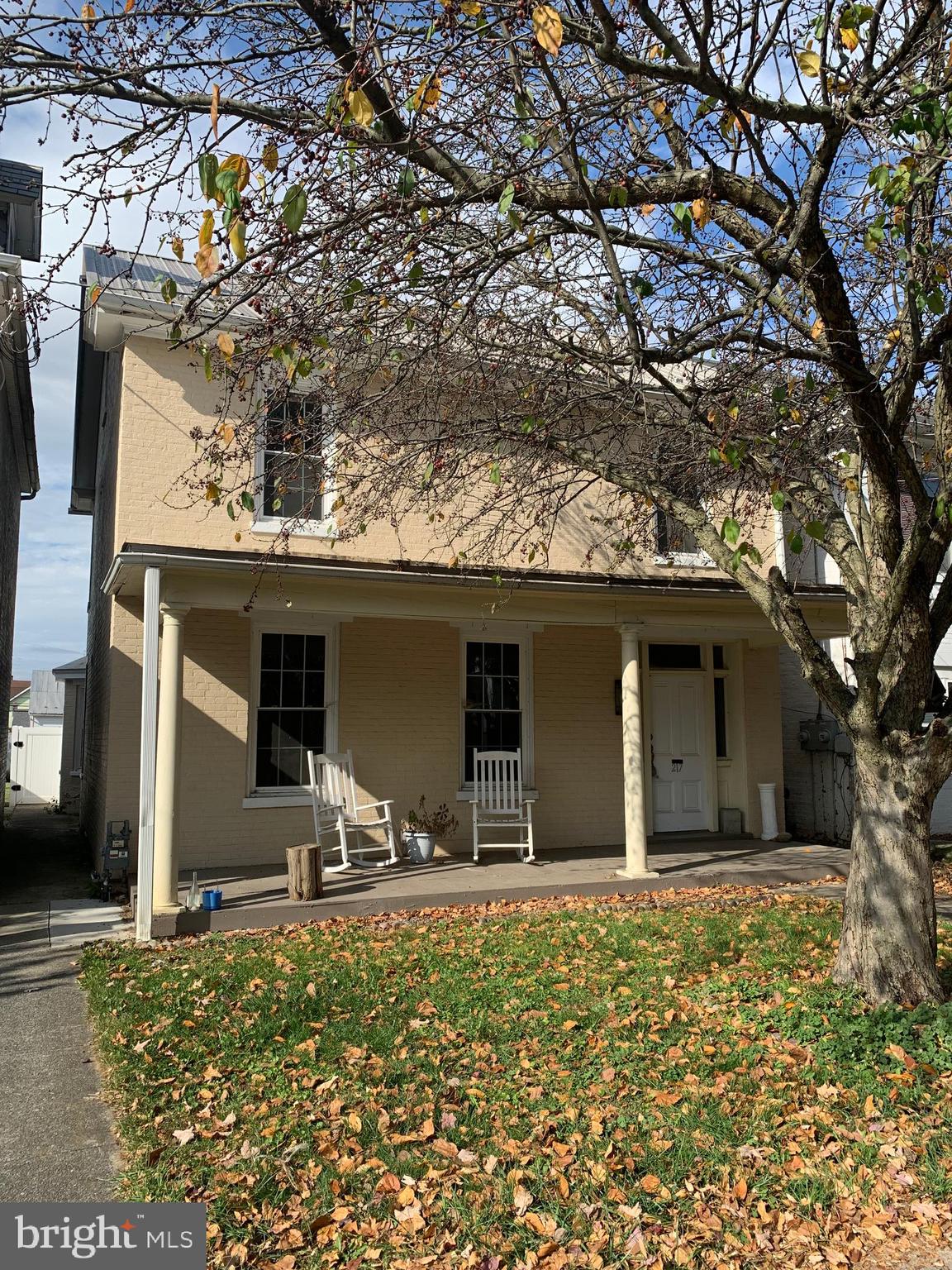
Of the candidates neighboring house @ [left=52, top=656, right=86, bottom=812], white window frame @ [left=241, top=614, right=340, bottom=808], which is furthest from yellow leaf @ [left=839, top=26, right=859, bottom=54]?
neighboring house @ [left=52, top=656, right=86, bottom=812]

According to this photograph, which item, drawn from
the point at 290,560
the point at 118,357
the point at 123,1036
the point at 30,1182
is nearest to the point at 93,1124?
the point at 30,1182

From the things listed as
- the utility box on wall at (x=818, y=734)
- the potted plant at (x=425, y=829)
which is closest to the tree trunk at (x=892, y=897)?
the potted plant at (x=425, y=829)

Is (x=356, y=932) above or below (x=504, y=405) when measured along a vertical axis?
below

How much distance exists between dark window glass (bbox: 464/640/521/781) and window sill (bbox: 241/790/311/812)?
7.01 feet

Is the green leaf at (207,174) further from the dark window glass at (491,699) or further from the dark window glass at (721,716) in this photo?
the dark window glass at (721,716)

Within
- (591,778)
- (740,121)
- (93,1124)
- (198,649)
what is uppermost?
(740,121)

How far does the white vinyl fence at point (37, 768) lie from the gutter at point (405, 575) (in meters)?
16.8

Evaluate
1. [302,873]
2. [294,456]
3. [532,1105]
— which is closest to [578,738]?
[302,873]

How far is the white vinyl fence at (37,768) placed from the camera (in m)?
24.5

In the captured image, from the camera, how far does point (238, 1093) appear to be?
15.0ft

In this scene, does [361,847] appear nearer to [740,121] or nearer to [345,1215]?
[345,1215]

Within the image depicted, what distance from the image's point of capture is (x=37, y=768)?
25016mm

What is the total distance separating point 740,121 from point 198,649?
7881 mm

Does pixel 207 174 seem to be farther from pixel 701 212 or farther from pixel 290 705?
pixel 290 705
